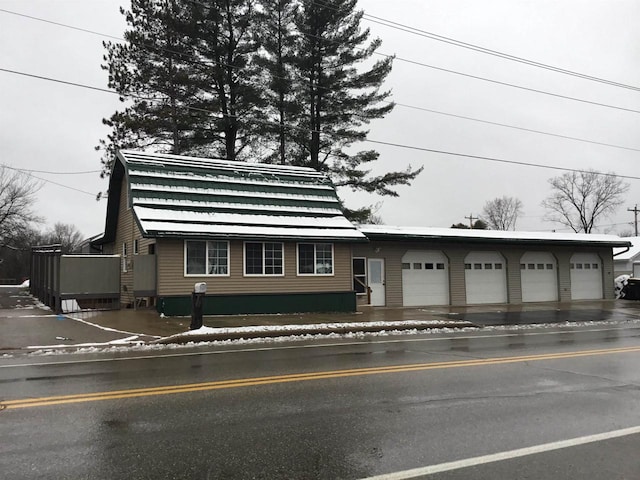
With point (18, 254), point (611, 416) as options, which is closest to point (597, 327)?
point (611, 416)

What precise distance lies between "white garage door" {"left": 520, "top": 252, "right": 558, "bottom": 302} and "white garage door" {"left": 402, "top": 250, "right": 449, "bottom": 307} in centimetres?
510

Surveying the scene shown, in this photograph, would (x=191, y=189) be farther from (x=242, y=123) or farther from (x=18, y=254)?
(x=18, y=254)

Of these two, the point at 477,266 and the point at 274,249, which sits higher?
the point at 274,249

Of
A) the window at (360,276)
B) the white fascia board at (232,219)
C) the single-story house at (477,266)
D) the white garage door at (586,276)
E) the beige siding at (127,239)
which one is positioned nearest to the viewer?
the white fascia board at (232,219)

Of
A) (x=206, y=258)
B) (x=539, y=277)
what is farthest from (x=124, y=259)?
(x=539, y=277)

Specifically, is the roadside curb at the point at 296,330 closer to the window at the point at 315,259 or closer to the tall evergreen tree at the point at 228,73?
the window at the point at 315,259

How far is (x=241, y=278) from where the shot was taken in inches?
755

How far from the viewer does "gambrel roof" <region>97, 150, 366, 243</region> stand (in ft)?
61.1

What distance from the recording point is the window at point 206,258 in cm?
1845

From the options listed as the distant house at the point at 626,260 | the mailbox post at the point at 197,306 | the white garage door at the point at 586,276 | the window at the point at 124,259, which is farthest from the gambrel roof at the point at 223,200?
the distant house at the point at 626,260

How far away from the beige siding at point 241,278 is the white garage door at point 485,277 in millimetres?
7664

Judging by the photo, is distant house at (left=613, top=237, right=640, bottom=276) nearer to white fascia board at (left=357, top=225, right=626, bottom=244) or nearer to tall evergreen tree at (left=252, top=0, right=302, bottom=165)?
white fascia board at (left=357, top=225, right=626, bottom=244)

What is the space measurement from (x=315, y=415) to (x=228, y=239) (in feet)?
43.0

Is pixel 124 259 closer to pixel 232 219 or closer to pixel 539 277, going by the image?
pixel 232 219
